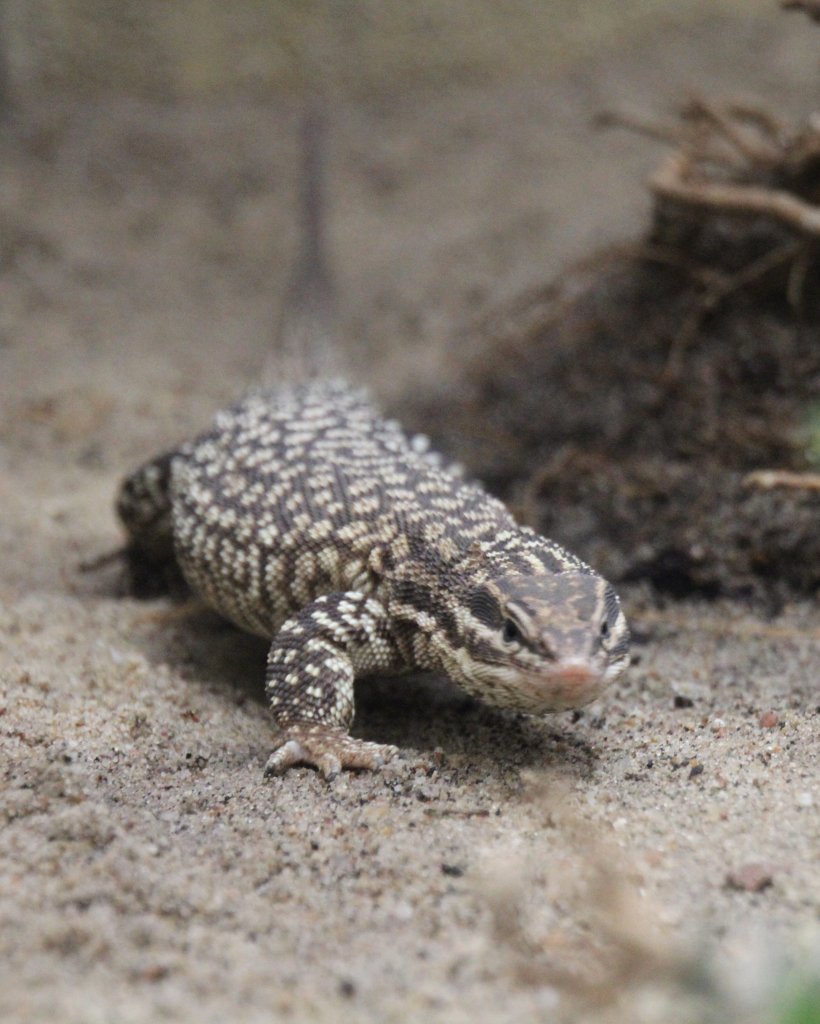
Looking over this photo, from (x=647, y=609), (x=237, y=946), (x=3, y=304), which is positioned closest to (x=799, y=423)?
(x=647, y=609)

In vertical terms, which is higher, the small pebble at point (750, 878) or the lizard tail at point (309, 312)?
the small pebble at point (750, 878)

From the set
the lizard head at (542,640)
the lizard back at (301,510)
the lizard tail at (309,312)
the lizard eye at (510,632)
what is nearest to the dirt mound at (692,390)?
the lizard back at (301,510)

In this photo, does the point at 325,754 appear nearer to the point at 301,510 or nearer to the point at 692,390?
the point at 301,510

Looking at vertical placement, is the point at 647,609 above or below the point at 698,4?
below

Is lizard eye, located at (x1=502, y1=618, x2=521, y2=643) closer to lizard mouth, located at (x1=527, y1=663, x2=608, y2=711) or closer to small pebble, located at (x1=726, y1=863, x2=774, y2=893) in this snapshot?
lizard mouth, located at (x1=527, y1=663, x2=608, y2=711)

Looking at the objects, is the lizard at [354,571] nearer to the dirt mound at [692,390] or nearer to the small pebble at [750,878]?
the small pebble at [750,878]

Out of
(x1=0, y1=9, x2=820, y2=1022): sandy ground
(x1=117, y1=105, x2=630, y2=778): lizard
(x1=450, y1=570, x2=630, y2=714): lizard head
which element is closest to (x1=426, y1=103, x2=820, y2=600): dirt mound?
(x1=0, y1=9, x2=820, y2=1022): sandy ground

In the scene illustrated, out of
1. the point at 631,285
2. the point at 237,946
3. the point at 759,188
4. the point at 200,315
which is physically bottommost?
the point at 200,315

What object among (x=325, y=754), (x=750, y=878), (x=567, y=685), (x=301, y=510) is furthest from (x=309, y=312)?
(x=750, y=878)

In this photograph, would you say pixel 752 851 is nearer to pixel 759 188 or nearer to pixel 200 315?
pixel 759 188
